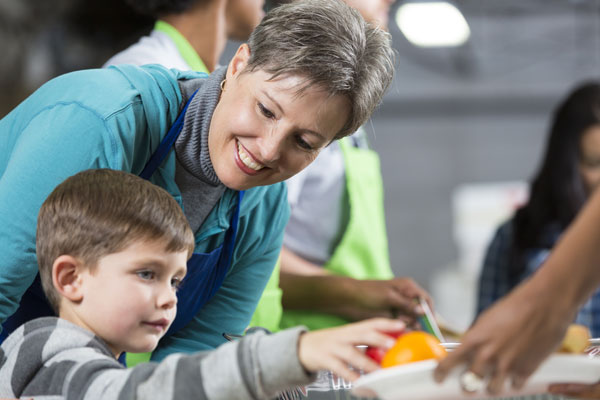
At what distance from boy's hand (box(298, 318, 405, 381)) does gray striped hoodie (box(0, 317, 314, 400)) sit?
0.02 m

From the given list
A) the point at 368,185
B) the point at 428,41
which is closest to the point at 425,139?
the point at 428,41

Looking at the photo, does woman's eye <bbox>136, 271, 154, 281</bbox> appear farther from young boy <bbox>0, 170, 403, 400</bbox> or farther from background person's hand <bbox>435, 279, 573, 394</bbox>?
background person's hand <bbox>435, 279, 573, 394</bbox>

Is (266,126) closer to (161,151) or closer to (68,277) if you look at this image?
(161,151)

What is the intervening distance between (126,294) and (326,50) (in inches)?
15.9

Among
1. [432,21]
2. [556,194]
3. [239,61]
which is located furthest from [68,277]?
[432,21]

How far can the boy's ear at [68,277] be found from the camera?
41.1 inches

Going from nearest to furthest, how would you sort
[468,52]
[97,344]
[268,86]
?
[97,344] → [268,86] → [468,52]

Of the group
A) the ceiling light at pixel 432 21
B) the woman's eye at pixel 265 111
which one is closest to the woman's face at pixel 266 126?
the woman's eye at pixel 265 111

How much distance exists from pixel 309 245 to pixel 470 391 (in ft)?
Answer: 4.14

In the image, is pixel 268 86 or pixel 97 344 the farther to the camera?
pixel 268 86

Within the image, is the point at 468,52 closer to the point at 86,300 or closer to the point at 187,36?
the point at 187,36

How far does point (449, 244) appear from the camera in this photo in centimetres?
1054

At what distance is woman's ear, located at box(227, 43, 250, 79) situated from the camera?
1212 mm

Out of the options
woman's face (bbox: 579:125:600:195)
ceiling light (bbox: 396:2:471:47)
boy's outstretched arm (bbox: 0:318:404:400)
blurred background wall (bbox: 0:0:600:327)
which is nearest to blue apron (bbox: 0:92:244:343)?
boy's outstretched arm (bbox: 0:318:404:400)
